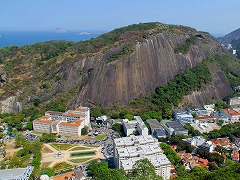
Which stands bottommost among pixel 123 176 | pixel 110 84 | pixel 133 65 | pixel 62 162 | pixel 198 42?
pixel 62 162

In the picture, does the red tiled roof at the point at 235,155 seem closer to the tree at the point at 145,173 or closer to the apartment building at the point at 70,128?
the tree at the point at 145,173

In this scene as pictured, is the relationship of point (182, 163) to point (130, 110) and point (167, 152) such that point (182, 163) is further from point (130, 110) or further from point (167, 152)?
point (130, 110)

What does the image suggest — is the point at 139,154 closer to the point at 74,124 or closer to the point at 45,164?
the point at 45,164

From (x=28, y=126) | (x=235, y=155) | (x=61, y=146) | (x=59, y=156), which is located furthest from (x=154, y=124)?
(x=28, y=126)

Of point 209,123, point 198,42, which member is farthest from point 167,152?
point 198,42

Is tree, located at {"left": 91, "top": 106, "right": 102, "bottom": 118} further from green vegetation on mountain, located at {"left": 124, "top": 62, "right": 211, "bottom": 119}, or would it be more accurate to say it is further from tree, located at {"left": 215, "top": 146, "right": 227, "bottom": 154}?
tree, located at {"left": 215, "top": 146, "right": 227, "bottom": 154}
